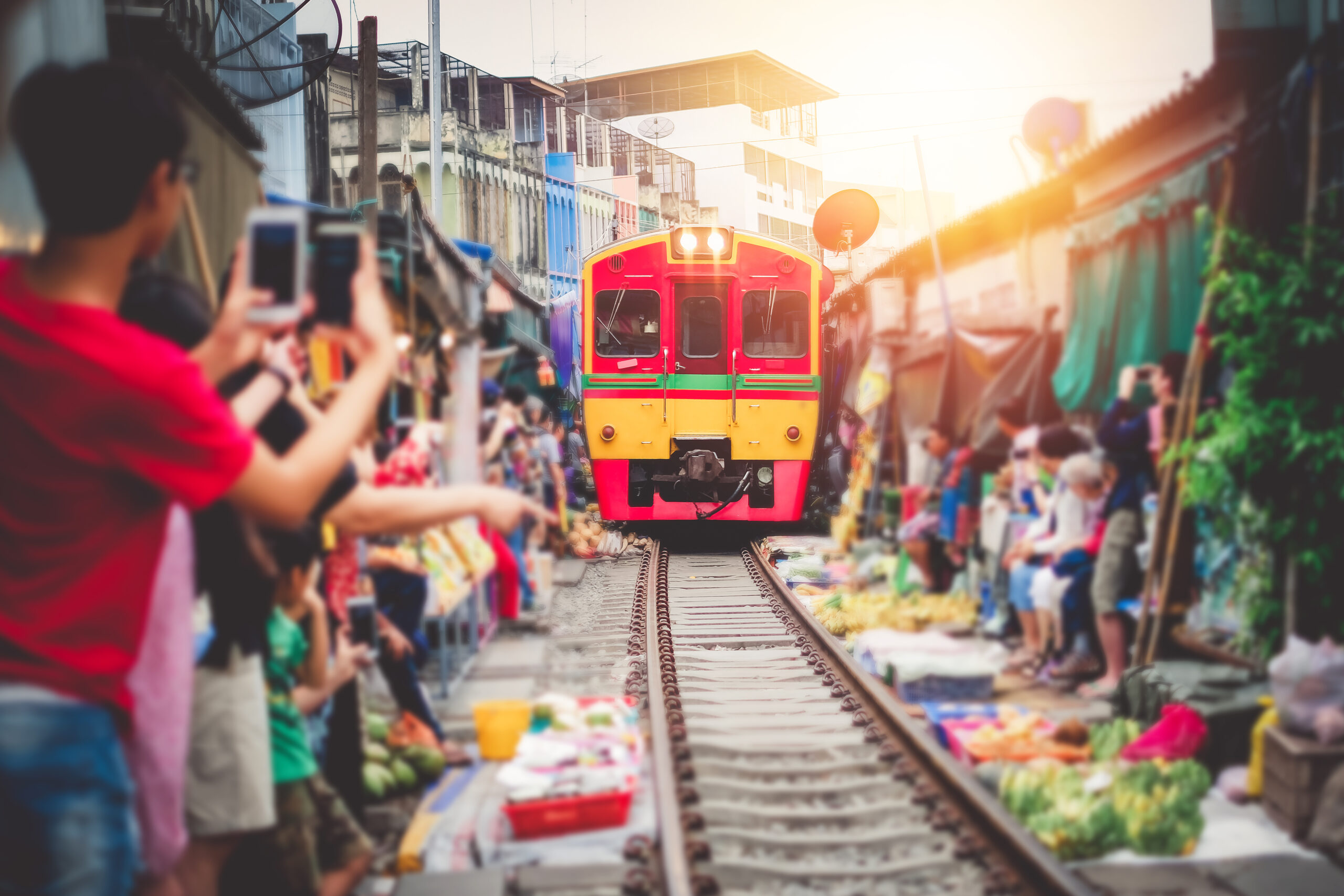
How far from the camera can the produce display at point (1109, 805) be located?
3.36m

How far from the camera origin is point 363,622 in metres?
3.01

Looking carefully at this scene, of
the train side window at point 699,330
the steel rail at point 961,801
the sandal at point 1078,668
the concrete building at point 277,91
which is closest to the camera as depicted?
the steel rail at point 961,801

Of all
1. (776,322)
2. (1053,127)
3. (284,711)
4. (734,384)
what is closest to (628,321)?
(734,384)

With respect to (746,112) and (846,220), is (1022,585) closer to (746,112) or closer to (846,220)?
(846,220)

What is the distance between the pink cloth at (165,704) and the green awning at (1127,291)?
107 inches

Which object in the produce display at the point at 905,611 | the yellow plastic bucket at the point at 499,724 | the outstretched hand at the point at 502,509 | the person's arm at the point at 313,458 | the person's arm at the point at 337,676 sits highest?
the person's arm at the point at 313,458

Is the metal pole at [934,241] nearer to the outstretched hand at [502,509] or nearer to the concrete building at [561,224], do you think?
the concrete building at [561,224]

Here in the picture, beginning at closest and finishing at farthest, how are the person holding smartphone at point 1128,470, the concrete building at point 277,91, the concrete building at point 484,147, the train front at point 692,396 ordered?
the person holding smartphone at point 1128,470
the concrete building at point 484,147
the concrete building at point 277,91
the train front at point 692,396

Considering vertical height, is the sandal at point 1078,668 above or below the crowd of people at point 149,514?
below

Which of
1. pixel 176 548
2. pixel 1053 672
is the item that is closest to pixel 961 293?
pixel 1053 672

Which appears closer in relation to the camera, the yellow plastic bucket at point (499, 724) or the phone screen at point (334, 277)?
the phone screen at point (334, 277)

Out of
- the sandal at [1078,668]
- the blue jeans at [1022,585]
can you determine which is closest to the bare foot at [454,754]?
the blue jeans at [1022,585]

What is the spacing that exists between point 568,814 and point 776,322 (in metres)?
5.18

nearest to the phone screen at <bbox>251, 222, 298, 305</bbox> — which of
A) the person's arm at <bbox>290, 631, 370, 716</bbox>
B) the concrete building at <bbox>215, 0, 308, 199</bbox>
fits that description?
the person's arm at <bbox>290, 631, 370, 716</bbox>
